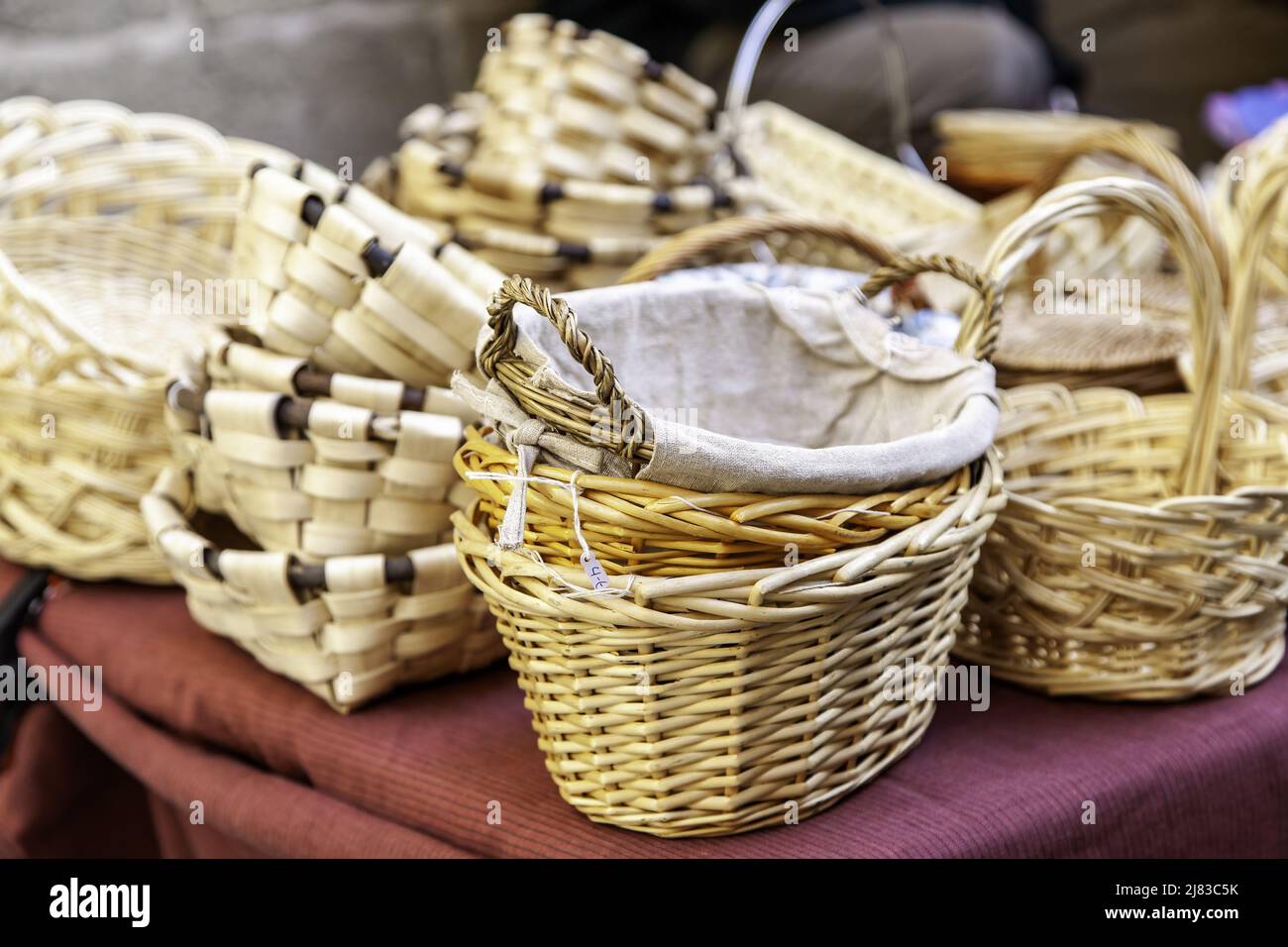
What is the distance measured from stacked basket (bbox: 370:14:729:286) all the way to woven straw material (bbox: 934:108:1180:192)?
0.54 m

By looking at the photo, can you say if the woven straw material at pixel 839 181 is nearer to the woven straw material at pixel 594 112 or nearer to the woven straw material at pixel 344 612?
the woven straw material at pixel 594 112

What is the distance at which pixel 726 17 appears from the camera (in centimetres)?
206

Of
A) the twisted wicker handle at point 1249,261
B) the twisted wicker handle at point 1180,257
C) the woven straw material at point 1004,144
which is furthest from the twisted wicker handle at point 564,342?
the woven straw material at point 1004,144

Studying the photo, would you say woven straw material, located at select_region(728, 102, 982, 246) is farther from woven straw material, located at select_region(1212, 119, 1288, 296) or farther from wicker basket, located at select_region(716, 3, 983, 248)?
woven straw material, located at select_region(1212, 119, 1288, 296)

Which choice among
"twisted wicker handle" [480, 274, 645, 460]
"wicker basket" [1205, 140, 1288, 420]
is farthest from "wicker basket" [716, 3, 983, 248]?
"twisted wicker handle" [480, 274, 645, 460]

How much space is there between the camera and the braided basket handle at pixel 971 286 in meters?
0.66

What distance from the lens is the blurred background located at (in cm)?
156

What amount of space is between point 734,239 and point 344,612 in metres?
0.35

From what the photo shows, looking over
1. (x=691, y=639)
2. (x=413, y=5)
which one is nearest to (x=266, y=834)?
(x=691, y=639)

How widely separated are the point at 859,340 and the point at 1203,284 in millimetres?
209

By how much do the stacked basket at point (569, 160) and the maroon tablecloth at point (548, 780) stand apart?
1.11 ft

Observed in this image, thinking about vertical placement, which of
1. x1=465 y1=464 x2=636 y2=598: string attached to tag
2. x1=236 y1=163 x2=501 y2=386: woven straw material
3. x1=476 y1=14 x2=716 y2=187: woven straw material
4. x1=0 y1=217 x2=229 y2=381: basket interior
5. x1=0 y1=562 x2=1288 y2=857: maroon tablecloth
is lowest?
x1=0 y1=562 x2=1288 y2=857: maroon tablecloth

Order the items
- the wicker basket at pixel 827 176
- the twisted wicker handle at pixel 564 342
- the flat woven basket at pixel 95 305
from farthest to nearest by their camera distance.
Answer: the wicker basket at pixel 827 176 < the flat woven basket at pixel 95 305 < the twisted wicker handle at pixel 564 342
